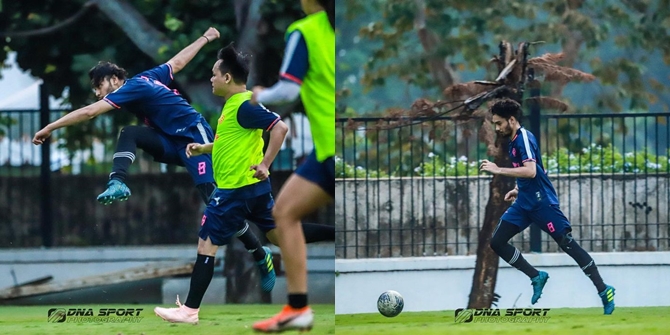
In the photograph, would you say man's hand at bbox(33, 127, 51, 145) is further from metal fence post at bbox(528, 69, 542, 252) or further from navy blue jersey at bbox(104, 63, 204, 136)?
metal fence post at bbox(528, 69, 542, 252)

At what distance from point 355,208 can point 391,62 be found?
2.61 m

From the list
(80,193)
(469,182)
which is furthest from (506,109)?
(80,193)

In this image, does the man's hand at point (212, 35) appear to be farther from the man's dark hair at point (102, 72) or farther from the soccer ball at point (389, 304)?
the soccer ball at point (389, 304)

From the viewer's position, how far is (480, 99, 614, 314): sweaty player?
670 centimetres

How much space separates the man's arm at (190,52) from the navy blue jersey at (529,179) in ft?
6.70

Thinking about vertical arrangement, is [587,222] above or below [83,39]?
below

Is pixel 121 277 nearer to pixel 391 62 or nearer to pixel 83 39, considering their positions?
pixel 83 39

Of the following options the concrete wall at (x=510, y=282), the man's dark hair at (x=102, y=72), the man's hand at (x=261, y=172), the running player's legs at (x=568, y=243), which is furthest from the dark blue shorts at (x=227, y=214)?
the running player's legs at (x=568, y=243)

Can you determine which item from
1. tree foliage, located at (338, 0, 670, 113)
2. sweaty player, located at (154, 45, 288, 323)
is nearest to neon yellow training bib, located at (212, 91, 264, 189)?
sweaty player, located at (154, 45, 288, 323)

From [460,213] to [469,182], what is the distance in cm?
21

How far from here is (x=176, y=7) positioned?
Result: 8219 millimetres

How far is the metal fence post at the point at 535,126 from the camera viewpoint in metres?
6.91

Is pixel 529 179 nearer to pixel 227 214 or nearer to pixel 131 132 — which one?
pixel 227 214

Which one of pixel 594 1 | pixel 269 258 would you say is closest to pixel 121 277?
pixel 269 258
